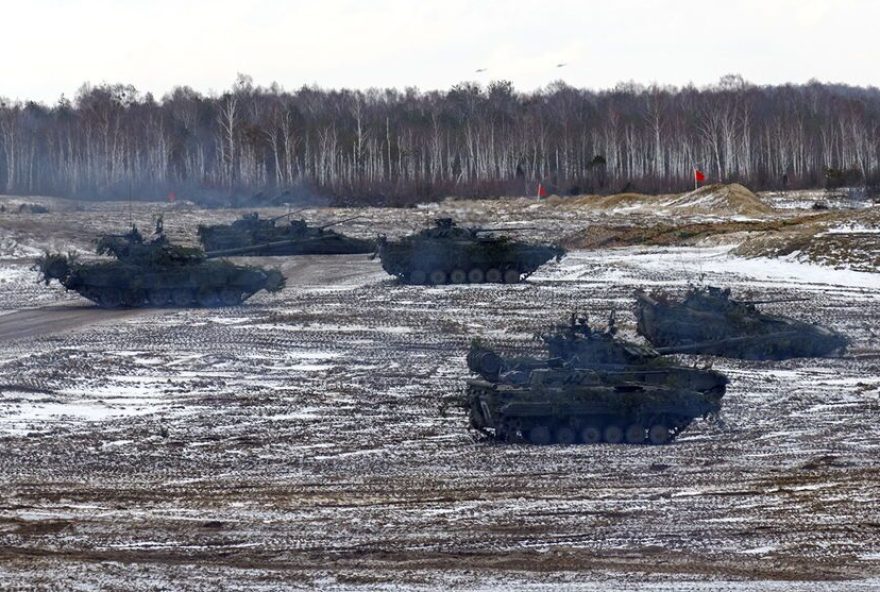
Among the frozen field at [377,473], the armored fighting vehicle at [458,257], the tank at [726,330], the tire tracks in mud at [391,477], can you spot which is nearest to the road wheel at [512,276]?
the armored fighting vehicle at [458,257]

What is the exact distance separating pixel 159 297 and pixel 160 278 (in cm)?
53

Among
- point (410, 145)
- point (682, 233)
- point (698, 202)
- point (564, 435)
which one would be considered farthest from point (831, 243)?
point (410, 145)

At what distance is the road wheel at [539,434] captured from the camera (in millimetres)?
18234

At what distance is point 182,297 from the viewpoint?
1350 inches

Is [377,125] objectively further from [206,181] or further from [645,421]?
[645,421]

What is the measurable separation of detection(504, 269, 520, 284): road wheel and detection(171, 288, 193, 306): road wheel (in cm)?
877

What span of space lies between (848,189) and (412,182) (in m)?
23.3

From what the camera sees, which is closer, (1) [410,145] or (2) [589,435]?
(2) [589,435]

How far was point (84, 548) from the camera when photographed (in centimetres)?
1220

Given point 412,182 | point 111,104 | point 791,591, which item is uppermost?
point 111,104

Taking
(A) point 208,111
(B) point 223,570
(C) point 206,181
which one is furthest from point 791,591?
(A) point 208,111

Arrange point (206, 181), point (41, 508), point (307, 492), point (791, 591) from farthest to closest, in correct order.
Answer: point (206, 181)
point (307, 492)
point (41, 508)
point (791, 591)

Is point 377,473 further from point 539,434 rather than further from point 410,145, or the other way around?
point 410,145

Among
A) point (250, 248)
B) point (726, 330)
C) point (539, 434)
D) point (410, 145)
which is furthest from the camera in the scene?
point (410, 145)
